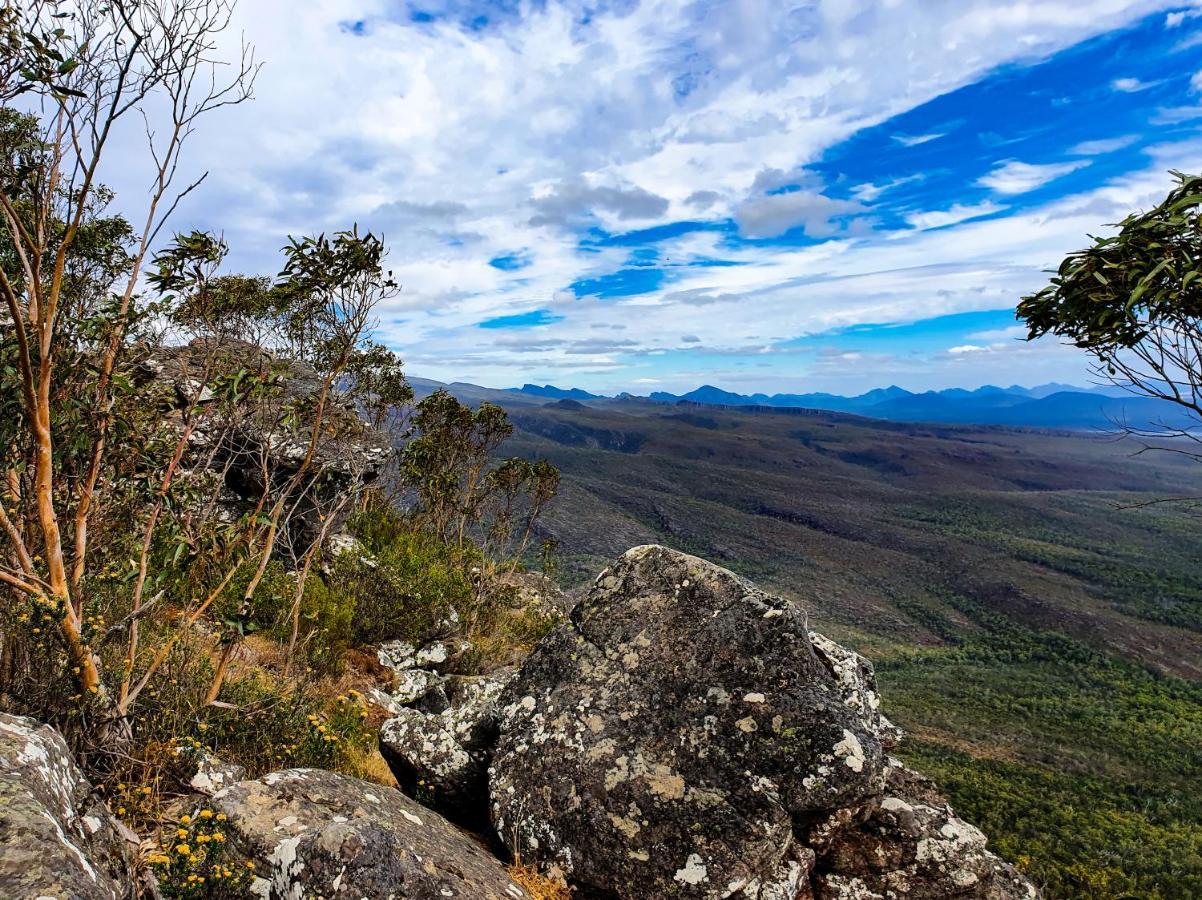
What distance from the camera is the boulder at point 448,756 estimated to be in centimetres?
629

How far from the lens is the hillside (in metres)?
38.5

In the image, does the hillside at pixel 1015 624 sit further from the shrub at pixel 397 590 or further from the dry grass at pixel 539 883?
the shrub at pixel 397 590

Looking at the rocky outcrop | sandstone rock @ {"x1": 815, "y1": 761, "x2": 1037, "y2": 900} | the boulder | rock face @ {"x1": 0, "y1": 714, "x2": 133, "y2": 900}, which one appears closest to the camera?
rock face @ {"x1": 0, "y1": 714, "x2": 133, "y2": 900}

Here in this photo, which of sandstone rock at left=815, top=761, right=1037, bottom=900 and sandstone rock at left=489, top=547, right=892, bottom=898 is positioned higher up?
sandstone rock at left=489, top=547, right=892, bottom=898

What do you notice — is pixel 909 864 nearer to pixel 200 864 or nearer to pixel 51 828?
pixel 200 864

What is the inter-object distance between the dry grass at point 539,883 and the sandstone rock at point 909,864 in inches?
98.0

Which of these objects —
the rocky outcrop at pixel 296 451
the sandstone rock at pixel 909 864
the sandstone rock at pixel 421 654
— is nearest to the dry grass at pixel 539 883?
the sandstone rock at pixel 909 864

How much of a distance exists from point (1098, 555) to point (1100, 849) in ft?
416

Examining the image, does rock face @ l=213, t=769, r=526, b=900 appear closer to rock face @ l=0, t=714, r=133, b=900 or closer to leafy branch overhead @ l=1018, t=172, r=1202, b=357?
rock face @ l=0, t=714, r=133, b=900

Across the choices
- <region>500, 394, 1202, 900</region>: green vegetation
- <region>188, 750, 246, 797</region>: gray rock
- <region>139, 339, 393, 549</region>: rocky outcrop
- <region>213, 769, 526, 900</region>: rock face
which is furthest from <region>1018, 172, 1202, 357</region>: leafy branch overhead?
<region>139, 339, 393, 549</region>: rocky outcrop

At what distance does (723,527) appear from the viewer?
144m

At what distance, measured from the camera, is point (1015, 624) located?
10050 centimetres

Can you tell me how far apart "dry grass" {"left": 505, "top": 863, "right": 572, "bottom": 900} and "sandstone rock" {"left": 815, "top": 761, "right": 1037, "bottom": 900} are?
249 cm

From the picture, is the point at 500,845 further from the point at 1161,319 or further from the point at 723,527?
the point at 723,527
